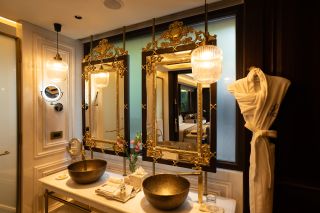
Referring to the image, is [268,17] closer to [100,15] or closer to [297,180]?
[297,180]

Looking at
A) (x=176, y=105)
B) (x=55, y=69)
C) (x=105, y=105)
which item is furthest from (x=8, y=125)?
(x=176, y=105)

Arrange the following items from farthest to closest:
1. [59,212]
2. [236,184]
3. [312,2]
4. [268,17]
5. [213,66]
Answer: [59,212]
[236,184]
[213,66]
[268,17]
[312,2]

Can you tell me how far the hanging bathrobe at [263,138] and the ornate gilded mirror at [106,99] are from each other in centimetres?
120

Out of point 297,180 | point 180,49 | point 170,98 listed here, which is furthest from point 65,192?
point 297,180

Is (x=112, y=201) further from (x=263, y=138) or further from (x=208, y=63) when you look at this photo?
(x=208, y=63)

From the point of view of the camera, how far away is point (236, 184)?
144cm

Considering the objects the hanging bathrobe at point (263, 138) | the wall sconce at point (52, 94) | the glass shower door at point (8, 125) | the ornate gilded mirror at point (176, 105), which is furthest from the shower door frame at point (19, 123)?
the hanging bathrobe at point (263, 138)

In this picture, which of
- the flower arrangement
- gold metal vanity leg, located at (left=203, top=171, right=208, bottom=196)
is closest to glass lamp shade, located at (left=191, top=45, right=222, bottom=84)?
gold metal vanity leg, located at (left=203, top=171, right=208, bottom=196)

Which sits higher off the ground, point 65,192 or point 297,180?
point 297,180

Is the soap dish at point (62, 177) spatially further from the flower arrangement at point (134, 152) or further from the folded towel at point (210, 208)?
the folded towel at point (210, 208)

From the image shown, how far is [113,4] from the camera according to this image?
151 centimetres

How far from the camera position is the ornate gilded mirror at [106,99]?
1.89 metres

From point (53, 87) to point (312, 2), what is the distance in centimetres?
232

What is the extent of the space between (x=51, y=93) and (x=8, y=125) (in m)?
0.49
